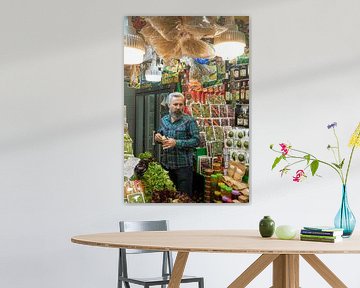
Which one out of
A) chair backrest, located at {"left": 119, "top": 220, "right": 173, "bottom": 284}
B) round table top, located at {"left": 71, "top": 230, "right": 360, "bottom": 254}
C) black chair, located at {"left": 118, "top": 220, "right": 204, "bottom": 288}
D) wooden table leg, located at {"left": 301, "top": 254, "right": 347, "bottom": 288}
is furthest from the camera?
chair backrest, located at {"left": 119, "top": 220, "right": 173, "bottom": 284}

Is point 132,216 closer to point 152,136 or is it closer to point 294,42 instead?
point 152,136

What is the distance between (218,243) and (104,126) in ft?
8.49

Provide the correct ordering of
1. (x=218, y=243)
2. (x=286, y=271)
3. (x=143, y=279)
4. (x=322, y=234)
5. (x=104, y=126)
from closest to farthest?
1. (x=218, y=243)
2. (x=322, y=234)
3. (x=286, y=271)
4. (x=143, y=279)
5. (x=104, y=126)

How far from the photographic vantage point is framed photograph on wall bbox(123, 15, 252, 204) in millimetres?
6227

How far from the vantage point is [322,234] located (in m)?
3.97

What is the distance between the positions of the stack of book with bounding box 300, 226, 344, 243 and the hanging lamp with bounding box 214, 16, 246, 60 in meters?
2.49

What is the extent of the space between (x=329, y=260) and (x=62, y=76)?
8.47 ft

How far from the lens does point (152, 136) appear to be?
6246mm

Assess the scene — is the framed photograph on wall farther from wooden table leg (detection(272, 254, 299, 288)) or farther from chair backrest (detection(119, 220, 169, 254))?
wooden table leg (detection(272, 254, 299, 288))

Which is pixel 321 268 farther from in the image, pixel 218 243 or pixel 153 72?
pixel 153 72

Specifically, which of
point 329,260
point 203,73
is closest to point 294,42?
point 203,73

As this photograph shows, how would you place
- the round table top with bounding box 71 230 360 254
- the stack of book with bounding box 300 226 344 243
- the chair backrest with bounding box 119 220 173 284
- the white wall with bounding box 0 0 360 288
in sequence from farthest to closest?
the white wall with bounding box 0 0 360 288
the chair backrest with bounding box 119 220 173 284
the stack of book with bounding box 300 226 344 243
the round table top with bounding box 71 230 360 254

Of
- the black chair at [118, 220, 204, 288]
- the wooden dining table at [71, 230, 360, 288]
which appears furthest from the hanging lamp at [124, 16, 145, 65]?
the wooden dining table at [71, 230, 360, 288]

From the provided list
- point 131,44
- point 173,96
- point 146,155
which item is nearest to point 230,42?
point 173,96
